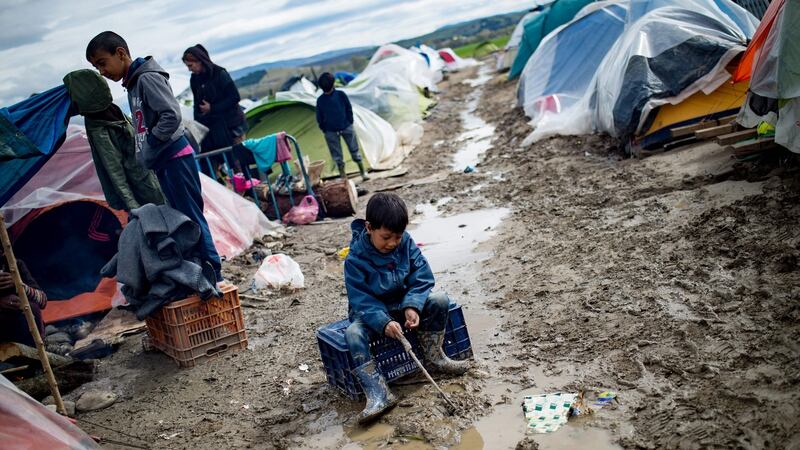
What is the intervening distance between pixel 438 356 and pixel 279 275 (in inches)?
122

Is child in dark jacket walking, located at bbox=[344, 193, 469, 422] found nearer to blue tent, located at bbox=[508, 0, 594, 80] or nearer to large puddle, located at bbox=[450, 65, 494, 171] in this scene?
large puddle, located at bbox=[450, 65, 494, 171]

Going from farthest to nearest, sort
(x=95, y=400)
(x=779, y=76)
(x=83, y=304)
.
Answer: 1. (x=83, y=304)
2. (x=779, y=76)
3. (x=95, y=400)

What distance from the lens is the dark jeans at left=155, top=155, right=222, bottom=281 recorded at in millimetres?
5488

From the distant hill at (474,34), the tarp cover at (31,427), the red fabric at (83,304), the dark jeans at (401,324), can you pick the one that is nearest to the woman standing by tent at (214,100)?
the red fabric at (83,304)

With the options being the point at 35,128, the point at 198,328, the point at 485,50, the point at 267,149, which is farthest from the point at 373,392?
the point at 485,50

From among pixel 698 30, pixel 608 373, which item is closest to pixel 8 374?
pixel 608 373

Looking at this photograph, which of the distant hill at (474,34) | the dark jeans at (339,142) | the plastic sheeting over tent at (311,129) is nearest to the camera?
the dark jeans at (339,142)

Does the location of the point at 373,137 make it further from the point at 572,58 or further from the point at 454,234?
the point at 454,234

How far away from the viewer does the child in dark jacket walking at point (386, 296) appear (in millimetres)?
3834

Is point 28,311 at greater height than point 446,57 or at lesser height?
greater

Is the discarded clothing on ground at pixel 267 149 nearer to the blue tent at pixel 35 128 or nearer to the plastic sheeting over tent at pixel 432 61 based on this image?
the blue tent at pixel 35 128

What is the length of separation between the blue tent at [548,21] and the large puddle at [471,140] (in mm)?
3205

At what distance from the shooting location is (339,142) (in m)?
12.1

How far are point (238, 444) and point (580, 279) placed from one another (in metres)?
2.74
